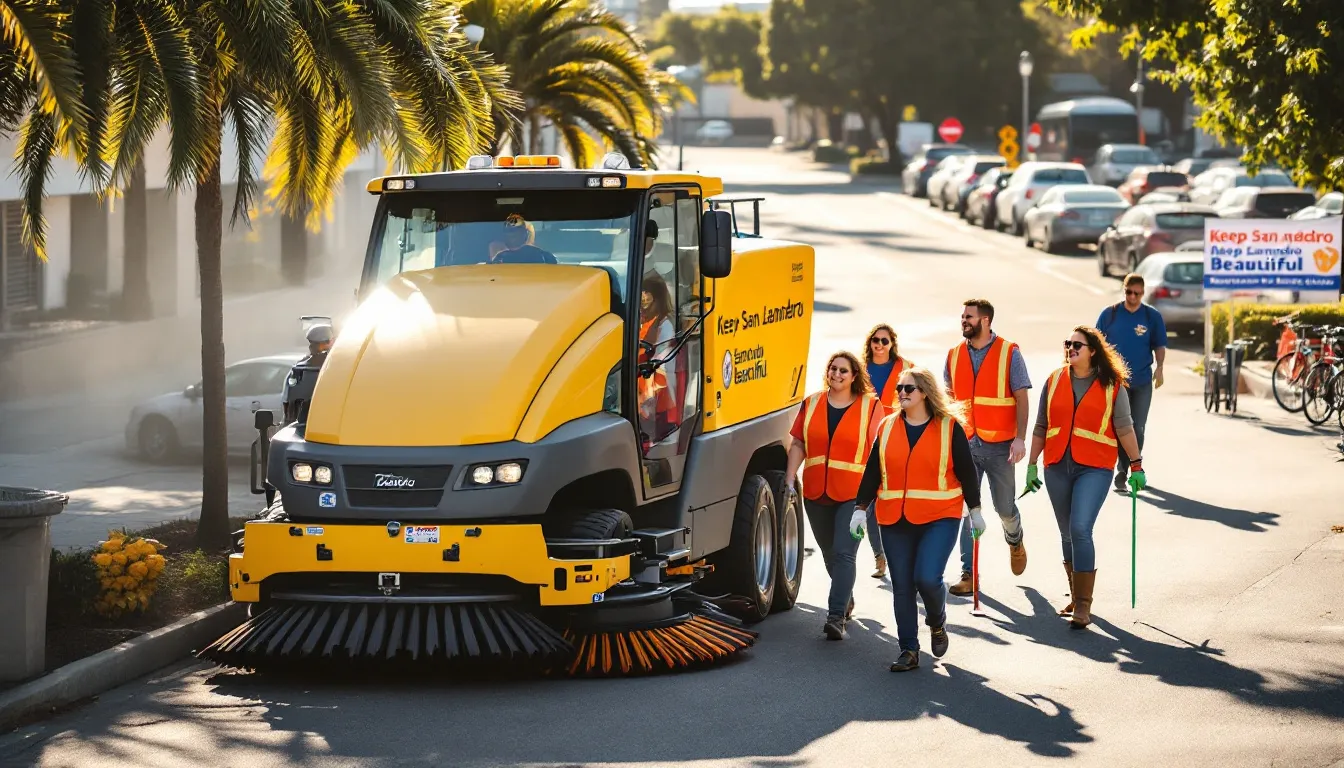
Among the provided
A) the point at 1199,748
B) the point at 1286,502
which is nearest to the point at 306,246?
the point at 1286,502

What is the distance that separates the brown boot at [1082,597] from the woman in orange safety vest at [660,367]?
2745 millimetres

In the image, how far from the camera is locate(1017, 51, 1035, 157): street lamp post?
221ft

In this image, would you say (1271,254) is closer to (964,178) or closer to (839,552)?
(839,552)

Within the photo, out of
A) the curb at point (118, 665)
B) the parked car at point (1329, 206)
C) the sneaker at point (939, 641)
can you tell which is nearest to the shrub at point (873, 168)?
the parked car at point (1329, 206)

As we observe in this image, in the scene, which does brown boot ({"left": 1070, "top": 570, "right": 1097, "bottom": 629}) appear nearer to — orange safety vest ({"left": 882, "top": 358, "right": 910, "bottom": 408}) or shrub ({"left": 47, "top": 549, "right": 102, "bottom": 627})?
orange safety vest ({"left": 882, "top": 358, "right": 910, "bottom": 408})

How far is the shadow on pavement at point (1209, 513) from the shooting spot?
1533 centimetres

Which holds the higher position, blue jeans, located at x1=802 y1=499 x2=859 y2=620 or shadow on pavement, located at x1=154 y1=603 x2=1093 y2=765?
blue jeans, located at x1=802 y1=499 x2=859 y2=620

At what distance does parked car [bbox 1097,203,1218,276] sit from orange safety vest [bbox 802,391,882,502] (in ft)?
78.7

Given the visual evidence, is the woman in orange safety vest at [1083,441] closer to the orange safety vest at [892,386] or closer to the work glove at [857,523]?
the orange safety vest at [892,386]

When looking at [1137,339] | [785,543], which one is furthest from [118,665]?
[1137,339]

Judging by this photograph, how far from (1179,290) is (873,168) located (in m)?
57.6

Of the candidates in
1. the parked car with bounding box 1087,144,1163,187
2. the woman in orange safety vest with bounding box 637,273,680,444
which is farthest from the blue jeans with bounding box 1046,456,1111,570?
the parked car with bounding box 1087,144,1163,187

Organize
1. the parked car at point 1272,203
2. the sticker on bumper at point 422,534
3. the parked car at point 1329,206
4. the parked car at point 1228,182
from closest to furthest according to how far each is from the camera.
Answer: the sticker on bumper at point 422,534, the parked car at point 1329,206, the parked car at point 1272,203, the parked car at point 1228,182

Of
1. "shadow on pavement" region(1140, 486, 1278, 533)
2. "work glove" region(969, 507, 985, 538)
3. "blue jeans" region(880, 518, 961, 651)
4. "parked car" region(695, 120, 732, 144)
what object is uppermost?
"parked car" region(695, 120, 732, 144)
